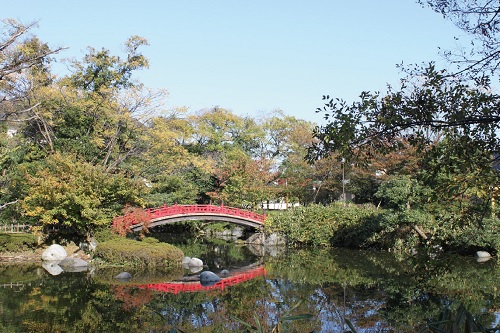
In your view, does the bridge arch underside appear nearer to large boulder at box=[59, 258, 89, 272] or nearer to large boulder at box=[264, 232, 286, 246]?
large boulder at box=[264, 232, 286, 246]

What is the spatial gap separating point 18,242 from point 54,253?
1.91m

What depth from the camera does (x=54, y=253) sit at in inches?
767

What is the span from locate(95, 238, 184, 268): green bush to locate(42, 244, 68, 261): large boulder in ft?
4.59

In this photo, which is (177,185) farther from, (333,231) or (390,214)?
(390,214)

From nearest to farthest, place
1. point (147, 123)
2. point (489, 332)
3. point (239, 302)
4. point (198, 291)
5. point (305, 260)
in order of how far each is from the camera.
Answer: point (489, 332) → point (239, 302) → point (198, 291) → point (305, 260) → point (147, 123)

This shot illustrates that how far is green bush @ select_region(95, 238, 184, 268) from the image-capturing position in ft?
62.1

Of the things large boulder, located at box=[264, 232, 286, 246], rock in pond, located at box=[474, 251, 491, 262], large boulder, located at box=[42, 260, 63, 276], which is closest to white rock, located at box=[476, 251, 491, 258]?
rock in pond, located at box=[474, 251, 491, 262]

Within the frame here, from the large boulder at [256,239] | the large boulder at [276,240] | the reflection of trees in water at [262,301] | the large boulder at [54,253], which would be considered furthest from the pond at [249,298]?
the large boulder at [256,239]

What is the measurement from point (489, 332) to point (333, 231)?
23.8 metres

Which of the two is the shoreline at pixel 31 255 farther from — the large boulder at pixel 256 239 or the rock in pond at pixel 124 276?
the large boulder at pixel 256 239

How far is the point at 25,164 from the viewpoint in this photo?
75.0 ft

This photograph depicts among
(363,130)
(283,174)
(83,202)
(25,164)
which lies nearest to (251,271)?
(83,202)

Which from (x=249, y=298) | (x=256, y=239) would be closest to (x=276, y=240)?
(x=256, y=239)

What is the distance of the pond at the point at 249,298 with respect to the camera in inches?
408
